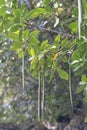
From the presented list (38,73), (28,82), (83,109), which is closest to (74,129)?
(83,109)

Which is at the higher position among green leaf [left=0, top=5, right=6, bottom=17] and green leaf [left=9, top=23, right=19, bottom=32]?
green leaf [left=0, top=5, right=6, bottom=17]

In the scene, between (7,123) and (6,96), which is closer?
(6,96)

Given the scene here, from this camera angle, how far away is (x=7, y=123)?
4543 mm

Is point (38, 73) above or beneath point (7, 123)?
above

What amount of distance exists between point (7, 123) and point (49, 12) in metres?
2.94

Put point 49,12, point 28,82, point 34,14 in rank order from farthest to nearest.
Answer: point 28,82
point 49,12
point 34,14

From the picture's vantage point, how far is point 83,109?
408 centimetres

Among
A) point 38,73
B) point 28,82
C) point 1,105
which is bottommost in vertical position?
point 1,105

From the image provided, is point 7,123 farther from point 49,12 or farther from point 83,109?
point 49,12

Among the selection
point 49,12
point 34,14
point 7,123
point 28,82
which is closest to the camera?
point 34,14

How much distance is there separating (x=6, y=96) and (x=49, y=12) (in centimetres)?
256

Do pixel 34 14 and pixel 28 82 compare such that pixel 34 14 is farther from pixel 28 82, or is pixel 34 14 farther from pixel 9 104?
pixel 9 104

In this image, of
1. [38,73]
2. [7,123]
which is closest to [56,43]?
[38,73]

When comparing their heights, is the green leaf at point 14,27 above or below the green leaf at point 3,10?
below
